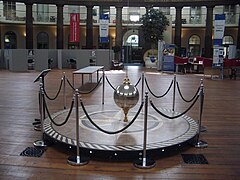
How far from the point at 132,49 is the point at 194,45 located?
6.22 metres

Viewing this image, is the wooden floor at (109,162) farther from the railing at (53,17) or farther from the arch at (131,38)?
the arch at (131,38)

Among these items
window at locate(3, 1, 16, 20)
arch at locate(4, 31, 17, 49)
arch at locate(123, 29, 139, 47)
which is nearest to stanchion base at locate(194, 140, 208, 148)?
arch at locate(123, 29, 139, 47)

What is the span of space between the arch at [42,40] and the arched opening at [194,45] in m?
13.4

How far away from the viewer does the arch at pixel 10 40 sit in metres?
28.5

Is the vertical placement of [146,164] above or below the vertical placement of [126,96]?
below

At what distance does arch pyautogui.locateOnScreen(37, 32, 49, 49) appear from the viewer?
29.2 meters

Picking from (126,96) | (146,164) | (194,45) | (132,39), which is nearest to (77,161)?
(146,164)

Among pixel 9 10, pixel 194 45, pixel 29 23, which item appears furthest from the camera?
pixel 194 45

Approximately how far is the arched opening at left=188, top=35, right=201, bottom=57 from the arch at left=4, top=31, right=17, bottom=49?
53.0 ft

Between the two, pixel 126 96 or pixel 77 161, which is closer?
pixel 77 161

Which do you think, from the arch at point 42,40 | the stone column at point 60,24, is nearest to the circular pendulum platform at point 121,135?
the stone column at point 60,24

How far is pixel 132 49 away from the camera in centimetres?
2833

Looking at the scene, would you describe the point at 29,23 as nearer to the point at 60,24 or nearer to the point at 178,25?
the point at 60,24

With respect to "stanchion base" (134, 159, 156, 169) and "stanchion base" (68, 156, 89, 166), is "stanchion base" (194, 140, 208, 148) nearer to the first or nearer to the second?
"stanchion base" (134, 159, 156, 169)
